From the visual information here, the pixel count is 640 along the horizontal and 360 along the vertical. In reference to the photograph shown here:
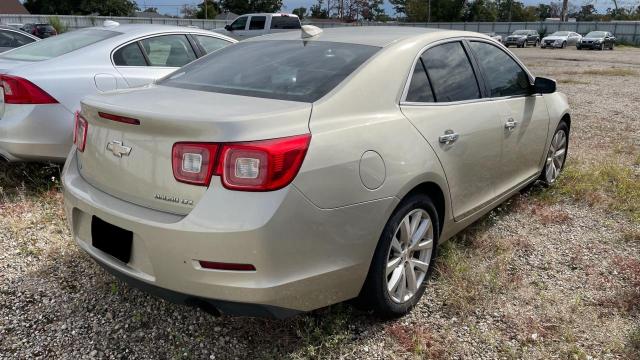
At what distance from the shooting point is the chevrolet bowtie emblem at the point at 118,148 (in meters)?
2.35

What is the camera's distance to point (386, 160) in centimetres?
248

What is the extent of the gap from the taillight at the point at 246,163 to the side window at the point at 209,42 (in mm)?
3962

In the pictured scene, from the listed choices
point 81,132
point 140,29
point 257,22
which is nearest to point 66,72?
point 140,29

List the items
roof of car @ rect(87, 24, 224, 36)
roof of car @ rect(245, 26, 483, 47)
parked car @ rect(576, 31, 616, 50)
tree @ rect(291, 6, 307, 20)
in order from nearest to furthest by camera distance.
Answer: roof of car @ rect(245, 26, 483, 47), roof of car @ rect(87, 24, 224, 36), parked car @ rect(576, 31, 616, 50), tree @ rect(291, 6, 307, 20)

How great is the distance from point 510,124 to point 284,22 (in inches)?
758

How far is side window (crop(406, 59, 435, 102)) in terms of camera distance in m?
2.90

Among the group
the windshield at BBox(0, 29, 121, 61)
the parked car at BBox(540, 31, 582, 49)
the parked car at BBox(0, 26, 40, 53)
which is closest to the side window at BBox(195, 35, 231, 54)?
the windshield at BBox(0, 29, 121, 61)

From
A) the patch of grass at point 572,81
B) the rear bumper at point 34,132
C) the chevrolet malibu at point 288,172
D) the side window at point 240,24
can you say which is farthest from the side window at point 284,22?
the chevrolet malibu at point 288,172

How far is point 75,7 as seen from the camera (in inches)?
2522

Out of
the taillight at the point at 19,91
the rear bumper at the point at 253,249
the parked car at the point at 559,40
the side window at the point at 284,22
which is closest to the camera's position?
the rear bumper at the point at 253,249

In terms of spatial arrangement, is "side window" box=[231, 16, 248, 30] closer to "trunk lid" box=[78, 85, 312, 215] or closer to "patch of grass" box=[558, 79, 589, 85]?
"patch of grass" box=[558, 79, 589, 85]

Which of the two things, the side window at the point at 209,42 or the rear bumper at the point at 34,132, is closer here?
the rear bumper at the point at 34,132

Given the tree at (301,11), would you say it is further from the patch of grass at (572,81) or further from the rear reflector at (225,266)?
the rear reflector at (225,266)

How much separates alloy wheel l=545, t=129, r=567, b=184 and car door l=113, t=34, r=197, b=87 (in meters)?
3.71
